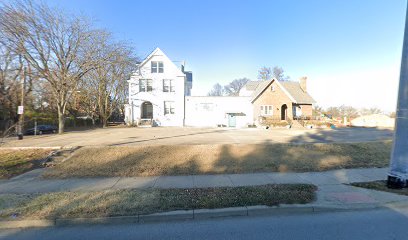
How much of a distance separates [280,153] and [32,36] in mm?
20684

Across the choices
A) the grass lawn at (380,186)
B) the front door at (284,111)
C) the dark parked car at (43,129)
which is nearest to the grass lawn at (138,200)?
the grass lawn at (380,186)

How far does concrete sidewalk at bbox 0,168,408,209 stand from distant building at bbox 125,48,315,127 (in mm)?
22245

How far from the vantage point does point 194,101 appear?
98.2 feet

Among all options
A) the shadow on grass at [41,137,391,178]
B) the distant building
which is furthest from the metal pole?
the distant building

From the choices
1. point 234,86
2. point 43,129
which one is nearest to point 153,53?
point 43,129

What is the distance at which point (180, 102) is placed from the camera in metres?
29.4

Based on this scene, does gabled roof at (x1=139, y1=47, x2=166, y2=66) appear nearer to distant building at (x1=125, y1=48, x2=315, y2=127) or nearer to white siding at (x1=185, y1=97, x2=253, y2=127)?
distant building at (x1=125, y1=48, x2=315, y2=127)

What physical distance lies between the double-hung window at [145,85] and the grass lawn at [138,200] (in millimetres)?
24994

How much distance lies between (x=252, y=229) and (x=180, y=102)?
86.4 ft

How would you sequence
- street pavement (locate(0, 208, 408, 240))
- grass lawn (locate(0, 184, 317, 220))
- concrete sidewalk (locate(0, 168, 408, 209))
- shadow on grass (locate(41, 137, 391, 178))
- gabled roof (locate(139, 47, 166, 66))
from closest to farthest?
street pavement (locate(0, 208, 408, 240)) → grass lawn (locate(0, 184, 317, 220)) → concrete sidewalk (locate(0, 168, 408, 209)) → shadow on grass (locate(41, 137, 391, 178)) → gabled roof (locate(139, 47, 166, 66))

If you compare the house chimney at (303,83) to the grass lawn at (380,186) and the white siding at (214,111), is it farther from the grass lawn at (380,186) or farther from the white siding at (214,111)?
the grass lawn at (380,186)

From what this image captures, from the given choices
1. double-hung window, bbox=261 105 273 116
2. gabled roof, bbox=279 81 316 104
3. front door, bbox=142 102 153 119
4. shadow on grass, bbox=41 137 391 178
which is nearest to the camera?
shadow on grass, bbox=41 137 391 178

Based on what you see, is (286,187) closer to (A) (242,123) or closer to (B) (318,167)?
(B) (318,167)

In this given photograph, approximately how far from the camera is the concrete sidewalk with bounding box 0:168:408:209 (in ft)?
16.8
